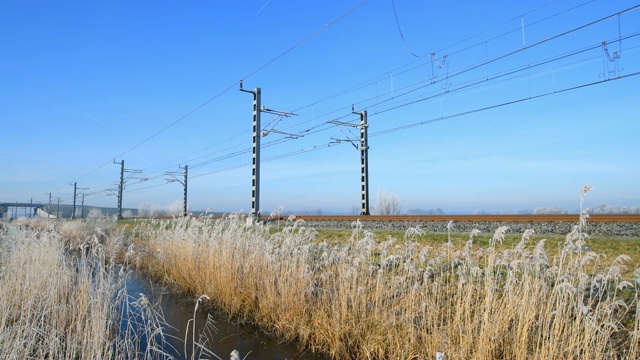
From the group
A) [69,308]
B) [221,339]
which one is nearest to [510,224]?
[221,339]

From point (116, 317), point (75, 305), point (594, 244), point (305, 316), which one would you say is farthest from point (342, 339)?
point (594, 244)

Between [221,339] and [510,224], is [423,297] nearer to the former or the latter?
[221,339]

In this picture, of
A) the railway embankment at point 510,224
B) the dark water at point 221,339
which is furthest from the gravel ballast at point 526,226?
the dark water at point 221,339

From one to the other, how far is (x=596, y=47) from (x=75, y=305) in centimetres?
1227

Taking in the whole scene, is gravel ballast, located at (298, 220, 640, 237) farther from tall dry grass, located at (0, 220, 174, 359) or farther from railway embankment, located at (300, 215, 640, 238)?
tall dry grass, located at (0, 220, 174, 359)

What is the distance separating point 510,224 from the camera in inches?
445

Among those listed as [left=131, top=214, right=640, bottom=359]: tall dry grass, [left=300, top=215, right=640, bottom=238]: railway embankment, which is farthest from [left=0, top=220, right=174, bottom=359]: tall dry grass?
[left=300, top=215, right=640, bottom=238]: railway embankment

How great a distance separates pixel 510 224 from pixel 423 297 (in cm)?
794

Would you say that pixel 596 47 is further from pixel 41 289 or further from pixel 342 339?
pixel 41 289

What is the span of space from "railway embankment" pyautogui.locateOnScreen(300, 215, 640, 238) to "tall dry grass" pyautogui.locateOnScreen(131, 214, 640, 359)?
2611 mm

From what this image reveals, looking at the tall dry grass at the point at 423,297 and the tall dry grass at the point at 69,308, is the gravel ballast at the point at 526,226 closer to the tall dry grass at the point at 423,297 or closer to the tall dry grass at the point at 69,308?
the tall dry grass at the point at 423,297

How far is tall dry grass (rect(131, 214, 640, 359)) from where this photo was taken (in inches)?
142

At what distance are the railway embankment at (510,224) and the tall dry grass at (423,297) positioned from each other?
8.57 ft

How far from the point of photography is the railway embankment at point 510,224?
9484 millimetres
